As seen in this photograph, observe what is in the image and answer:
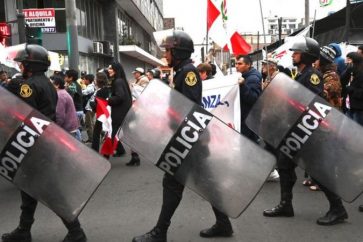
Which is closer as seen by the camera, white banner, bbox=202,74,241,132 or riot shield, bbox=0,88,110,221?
riot shield, bbox=0,88,110,221

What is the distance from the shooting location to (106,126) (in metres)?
8.01

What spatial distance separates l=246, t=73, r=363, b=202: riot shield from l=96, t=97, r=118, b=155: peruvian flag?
3.83 meters

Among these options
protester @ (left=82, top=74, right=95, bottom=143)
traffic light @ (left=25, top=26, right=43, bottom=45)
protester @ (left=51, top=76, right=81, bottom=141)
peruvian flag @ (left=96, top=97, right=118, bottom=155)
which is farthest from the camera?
traffic light @ (left=25, top=26, right=43, bottom=45)

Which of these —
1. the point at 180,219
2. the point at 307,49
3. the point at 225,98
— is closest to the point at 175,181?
the point at 180,219

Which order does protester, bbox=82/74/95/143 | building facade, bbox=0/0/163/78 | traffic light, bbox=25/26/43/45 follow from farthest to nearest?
building facade, bbox=0/0/163/78
traffic light, bbox=25/26/43/45
protester, bbox=82/74/95/143

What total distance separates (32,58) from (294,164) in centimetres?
256

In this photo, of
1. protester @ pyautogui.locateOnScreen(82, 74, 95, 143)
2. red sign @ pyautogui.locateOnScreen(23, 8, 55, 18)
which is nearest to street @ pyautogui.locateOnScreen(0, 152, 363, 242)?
protester @ pyautogui.locateOnScreen(82, 74, 95, 143)

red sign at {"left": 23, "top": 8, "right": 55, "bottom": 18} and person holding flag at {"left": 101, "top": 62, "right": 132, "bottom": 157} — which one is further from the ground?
red sign at {"left": 23, "top": 8, "right": 55, "bottom": 18}

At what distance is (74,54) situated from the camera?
15.0m

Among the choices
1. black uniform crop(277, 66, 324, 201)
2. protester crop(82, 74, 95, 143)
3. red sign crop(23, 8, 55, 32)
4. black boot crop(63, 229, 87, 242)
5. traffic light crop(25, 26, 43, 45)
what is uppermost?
red sign crop(23, 8, 55, 32)

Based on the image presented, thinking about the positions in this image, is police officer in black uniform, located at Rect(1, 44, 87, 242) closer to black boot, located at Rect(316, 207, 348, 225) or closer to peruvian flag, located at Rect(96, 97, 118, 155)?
black boot, located at Rect(316, 207, 348, 225)

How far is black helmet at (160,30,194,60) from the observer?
4.18m

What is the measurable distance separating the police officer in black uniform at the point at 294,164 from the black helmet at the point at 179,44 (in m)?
1.14

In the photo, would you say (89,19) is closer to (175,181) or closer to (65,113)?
(65,113)
